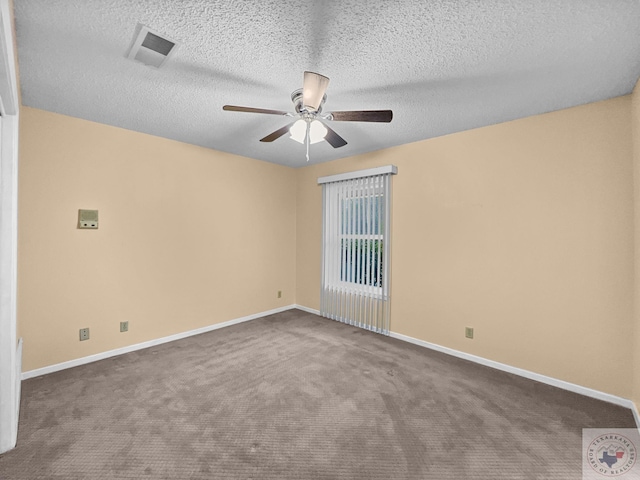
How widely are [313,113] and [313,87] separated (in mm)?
366

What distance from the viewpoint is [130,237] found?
3180 millimetres

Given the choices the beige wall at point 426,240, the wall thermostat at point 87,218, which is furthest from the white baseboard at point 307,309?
the wall thermostat at point 87,218

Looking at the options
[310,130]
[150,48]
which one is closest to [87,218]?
[150,48]

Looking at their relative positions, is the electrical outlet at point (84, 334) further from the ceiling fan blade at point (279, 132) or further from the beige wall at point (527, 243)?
the beige wall at point (527, 243)

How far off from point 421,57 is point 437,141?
169 centimetres

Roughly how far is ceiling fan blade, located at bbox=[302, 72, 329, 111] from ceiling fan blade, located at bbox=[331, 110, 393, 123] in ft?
0.74

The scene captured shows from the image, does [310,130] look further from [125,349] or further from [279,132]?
[125,349]

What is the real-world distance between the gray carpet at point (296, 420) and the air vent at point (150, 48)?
247 cm

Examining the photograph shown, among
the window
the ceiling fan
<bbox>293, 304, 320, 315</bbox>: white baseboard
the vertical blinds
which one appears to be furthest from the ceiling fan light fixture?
<bbox>293, 304, 320, 315</bbox>: white baseboard

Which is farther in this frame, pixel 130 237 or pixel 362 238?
pixel 362 238

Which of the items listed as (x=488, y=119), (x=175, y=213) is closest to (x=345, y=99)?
(x=488, y=119)

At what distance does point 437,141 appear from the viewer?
10.9ft

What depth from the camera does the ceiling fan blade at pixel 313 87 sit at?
1657 mm

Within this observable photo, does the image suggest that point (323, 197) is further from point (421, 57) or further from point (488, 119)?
point (421, 57)
